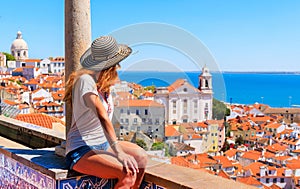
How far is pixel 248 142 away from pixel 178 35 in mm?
37993

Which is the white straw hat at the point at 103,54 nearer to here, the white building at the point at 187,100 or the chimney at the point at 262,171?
the white building at the point at 187,100

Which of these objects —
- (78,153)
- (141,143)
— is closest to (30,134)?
(78,153)

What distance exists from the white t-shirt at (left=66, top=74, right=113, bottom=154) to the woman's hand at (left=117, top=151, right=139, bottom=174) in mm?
121

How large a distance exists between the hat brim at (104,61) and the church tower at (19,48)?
76.8m

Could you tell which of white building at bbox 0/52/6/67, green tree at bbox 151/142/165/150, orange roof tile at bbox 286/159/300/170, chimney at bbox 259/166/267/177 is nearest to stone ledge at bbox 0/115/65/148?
green tree at bbox 151/142/165/150

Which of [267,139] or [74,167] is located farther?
[267,139]

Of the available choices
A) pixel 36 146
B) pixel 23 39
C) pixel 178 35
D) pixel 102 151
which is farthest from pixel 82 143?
pixel 23 39

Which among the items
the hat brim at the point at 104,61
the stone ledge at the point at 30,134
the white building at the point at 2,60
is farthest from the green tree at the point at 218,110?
the white building at the point at 2,60

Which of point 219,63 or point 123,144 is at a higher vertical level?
point 219,63

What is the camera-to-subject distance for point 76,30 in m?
2.89

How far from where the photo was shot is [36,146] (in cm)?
404

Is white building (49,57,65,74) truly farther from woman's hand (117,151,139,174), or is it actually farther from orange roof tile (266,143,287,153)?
woman's hand (117,151,139,174)

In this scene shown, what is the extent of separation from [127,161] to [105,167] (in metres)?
0.14

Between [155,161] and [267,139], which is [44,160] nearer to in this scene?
[155,161]
